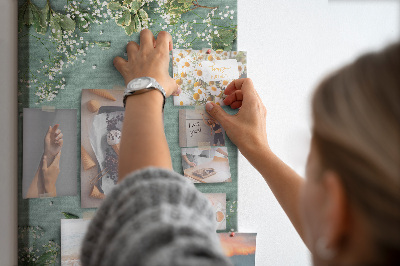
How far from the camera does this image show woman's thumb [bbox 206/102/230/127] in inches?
30.6

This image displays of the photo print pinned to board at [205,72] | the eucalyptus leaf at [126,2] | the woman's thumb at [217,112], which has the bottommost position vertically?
the woman's thumb at [217,112]

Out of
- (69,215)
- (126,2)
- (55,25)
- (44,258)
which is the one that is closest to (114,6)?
(126,2)

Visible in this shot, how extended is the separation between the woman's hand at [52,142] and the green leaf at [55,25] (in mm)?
202

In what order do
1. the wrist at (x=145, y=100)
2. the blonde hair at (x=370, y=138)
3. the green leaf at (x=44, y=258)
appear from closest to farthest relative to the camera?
the blonde hair at (x=370, y=138)
the wrist at (x=145, y=100)
the green leaf at (x=44, y=258)

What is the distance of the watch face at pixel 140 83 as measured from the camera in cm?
63

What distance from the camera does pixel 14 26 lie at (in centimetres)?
69

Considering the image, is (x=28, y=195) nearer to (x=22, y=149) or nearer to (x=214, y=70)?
(x=22, y=149)

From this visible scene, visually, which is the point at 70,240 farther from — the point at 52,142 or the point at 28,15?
the point at 28,15

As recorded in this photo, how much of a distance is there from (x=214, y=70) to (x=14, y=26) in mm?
452

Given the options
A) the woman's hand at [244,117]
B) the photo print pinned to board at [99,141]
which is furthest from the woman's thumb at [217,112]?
the photo print pinned to board at [99,141]

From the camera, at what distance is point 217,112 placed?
78 centimetres

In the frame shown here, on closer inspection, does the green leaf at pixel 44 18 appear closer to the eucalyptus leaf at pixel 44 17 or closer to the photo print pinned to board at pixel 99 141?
the eucalyptus leaf at pixel 44 17

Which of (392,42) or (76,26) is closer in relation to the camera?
(392,42)

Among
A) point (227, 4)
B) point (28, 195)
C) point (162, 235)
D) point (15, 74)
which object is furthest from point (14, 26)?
point (162, 235)
